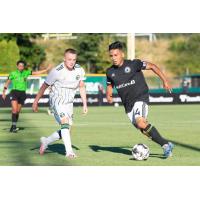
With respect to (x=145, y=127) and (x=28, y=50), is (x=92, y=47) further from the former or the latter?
(x=145, y=127)

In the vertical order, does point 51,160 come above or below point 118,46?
below

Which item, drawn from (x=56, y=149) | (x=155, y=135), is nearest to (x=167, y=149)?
(x=155, y=135)

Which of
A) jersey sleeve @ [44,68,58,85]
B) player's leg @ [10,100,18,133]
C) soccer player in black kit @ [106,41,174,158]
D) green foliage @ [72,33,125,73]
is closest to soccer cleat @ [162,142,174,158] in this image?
soccer player in black kit @ [106,41,174,158]

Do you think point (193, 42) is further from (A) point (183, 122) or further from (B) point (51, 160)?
(B) point (51, 160)

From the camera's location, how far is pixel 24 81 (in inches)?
901

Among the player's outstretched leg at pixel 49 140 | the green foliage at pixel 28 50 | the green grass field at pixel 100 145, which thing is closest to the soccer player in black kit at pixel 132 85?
the green grass field at pixel 100 145

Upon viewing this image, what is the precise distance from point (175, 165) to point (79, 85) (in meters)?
2.77

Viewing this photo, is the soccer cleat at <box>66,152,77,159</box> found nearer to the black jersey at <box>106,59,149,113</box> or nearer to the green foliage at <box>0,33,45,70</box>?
the black jersey at <box>106,59,149,113</box>

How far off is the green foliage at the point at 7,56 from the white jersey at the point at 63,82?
4889cm

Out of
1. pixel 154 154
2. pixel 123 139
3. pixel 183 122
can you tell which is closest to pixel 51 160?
pixel 154 154

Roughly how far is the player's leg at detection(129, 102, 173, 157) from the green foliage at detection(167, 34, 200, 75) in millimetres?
79966

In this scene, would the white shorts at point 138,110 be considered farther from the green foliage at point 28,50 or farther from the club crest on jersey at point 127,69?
the green foliage at point 28,50

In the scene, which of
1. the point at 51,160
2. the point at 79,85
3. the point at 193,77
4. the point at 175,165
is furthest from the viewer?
the point at 193,77

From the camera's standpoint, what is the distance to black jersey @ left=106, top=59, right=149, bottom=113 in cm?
1411
